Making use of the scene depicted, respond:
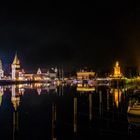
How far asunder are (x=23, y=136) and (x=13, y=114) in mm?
10229

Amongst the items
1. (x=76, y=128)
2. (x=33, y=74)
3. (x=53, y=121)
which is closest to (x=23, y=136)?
(x=76, y=128)

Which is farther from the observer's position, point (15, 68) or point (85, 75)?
point (85, 75)

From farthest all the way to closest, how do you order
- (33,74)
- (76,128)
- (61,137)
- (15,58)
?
(33,74) → (15,58) → (76,128) → (61,137)

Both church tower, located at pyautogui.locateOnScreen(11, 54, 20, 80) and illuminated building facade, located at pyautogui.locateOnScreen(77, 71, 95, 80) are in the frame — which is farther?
illuminated building facade, located at pyautogui.locateOnScreen(77, 71, 95, 80)

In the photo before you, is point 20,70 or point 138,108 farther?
point 20,70

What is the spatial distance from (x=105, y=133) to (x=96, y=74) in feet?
505

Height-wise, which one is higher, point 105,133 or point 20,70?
point 20,70

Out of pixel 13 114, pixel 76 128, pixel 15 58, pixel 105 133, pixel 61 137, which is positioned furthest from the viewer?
pixel 15 58

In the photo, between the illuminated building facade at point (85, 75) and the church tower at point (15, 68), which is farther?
the illuminated building facade at point (85, 75)

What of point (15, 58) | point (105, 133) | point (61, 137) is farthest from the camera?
point (15, 58)

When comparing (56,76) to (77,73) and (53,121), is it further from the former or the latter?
(53,121)

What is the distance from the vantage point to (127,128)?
74.0 ft

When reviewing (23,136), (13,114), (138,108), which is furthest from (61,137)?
(13,114)

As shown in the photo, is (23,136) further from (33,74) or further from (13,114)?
(33,74)
